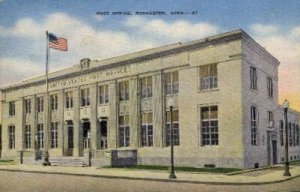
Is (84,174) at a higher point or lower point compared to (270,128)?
lower

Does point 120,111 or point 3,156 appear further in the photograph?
point 3,156

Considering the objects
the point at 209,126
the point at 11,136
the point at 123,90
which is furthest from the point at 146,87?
the point at 11,136

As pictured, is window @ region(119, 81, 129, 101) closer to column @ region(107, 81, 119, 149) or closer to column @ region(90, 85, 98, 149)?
column @ region(107, 81, 119, 149)

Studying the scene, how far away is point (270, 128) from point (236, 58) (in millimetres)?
6022

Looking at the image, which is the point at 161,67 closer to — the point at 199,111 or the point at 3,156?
the point at 199,111

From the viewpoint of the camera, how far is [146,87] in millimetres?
28094

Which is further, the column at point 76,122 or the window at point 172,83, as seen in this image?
the column at point 76,122

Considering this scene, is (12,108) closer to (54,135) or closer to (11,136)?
(11,136)

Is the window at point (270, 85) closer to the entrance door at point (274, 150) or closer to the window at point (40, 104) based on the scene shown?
the entrance door at point (274, 150)

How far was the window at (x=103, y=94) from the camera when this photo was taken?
3086 centimetres

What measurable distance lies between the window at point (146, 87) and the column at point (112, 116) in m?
2.32

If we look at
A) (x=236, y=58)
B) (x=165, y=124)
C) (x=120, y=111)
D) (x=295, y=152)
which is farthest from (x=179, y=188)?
(x=295, y=152)

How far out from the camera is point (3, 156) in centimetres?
4094

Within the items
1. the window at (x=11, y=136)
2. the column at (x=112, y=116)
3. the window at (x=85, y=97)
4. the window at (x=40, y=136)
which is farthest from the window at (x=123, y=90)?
the window at (x=11, y=136)
